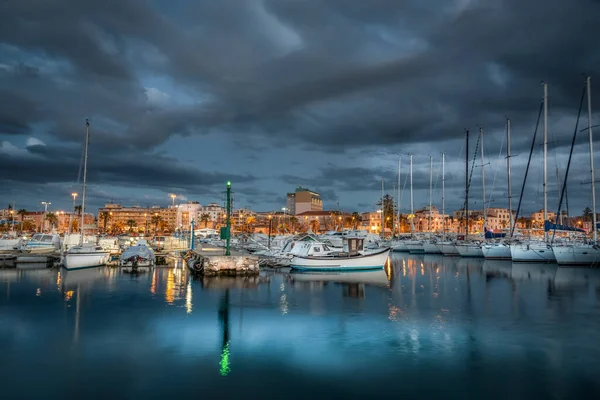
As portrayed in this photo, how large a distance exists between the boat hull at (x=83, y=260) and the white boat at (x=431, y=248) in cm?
5384

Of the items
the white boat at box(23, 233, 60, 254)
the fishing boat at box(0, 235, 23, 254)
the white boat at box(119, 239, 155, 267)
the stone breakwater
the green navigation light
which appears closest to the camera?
the green navigation light

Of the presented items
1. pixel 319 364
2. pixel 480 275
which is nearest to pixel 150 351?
pixel 319 364

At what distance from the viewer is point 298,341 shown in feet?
57.4

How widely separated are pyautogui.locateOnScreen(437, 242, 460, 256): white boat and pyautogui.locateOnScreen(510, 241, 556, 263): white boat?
15.9m

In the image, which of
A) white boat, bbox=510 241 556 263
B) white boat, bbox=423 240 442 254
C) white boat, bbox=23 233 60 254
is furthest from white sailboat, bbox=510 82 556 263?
white boat, bbox=23 233 60 254

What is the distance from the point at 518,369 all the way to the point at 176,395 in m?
10.9

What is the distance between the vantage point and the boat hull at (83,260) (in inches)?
1710

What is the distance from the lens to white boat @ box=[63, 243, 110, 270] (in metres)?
43.5

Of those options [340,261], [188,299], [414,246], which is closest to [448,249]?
[414,246]

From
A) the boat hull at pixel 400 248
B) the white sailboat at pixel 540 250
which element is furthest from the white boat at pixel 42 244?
the white sailboat at pixel 540 250

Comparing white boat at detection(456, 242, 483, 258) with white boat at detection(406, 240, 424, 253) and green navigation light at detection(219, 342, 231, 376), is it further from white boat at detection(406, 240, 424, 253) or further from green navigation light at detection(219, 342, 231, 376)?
green navigation light at detection(219, 342, 231, 376)

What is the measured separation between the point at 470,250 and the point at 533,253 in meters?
13.3

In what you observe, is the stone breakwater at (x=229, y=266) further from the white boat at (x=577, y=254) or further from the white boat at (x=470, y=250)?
the white boat at (x=470, y=250)

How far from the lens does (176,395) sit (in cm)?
1200
